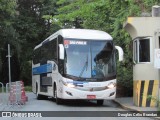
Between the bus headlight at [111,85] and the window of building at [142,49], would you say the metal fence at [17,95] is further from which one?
the window of building at [142,49]

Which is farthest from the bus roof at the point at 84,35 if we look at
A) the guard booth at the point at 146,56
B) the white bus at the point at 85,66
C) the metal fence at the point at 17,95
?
the metal fence at the point at 17,95

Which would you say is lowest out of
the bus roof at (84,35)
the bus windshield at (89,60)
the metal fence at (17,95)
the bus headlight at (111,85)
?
the metal fence at (17,95)

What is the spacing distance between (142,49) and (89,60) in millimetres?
2568

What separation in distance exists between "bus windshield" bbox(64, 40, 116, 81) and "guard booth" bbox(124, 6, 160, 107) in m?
1.58

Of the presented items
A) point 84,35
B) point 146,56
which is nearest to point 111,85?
point 146,56

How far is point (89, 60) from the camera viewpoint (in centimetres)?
2092

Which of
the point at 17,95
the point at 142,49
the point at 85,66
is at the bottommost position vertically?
the point at 17,95

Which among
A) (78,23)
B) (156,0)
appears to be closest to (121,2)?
(156,0)

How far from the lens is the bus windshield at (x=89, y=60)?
68.0 feet

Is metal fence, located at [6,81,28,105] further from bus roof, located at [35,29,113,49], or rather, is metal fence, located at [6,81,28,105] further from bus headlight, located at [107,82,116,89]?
bus headlight, located at [107,82,116,89]

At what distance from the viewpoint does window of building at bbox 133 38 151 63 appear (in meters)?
19.9

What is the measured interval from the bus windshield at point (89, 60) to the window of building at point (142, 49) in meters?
1.41

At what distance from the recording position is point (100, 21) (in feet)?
104

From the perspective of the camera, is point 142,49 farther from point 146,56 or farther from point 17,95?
point 17,95
